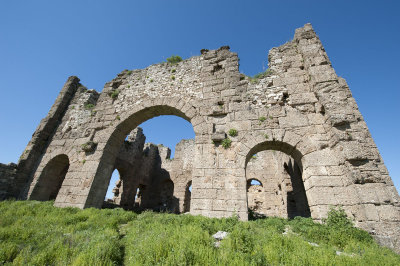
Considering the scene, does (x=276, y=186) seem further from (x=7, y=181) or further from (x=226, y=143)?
(x=7, y=181)

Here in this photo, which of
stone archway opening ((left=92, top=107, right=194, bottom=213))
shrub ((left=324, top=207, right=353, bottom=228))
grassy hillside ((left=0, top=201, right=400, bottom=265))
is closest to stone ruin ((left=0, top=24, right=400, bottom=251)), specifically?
shrub ((left=324, top=207, right=353, bottom=228))

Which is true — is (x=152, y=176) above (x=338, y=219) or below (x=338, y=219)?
above

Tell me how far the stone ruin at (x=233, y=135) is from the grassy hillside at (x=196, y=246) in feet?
2.94

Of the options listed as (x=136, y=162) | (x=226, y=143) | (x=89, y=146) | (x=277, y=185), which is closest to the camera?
(x=226, y=143)

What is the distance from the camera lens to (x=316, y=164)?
17.2 ft

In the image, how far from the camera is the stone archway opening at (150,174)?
1471 cm

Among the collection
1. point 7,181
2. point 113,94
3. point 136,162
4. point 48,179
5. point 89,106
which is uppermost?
point 113,94

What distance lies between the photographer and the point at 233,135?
634cm

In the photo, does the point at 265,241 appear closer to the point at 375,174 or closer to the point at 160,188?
the point at 375,174

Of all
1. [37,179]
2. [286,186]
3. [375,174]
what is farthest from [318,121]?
[37,179]

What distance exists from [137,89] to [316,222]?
28.1 ft

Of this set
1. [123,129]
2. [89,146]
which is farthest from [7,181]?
[123,129]

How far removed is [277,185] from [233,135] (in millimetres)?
7936

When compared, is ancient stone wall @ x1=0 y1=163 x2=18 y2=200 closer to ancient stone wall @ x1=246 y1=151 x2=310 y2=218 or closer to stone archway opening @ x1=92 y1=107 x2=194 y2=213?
stone archway opening @ x1=92 y1=107 x2=194 y2=213
